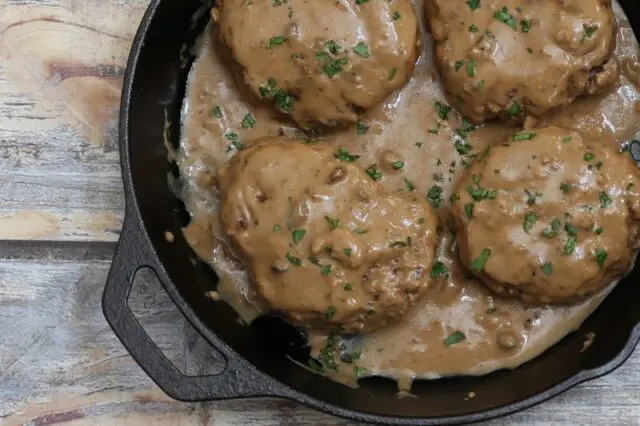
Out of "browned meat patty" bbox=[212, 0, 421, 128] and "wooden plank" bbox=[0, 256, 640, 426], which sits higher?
"browned meat patty" bbox=[212, 0, 421, 128]

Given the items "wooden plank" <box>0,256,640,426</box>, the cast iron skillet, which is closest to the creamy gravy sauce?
the cast iron skillet

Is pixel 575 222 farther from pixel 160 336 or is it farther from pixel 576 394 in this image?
pixel 160 336

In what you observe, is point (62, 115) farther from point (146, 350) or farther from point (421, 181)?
point (421, 181)

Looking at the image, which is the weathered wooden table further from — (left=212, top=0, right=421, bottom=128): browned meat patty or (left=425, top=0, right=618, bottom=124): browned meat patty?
(left=425, top=0, right=618, bottom=124): browned meat patty

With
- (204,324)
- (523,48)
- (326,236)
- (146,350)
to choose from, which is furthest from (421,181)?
(146,350)

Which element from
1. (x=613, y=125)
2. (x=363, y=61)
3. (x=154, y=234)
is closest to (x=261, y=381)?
(x=154, y=234)

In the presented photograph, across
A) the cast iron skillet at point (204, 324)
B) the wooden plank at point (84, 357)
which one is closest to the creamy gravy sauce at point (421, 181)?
the cast iron skillet at point (204, 324)
